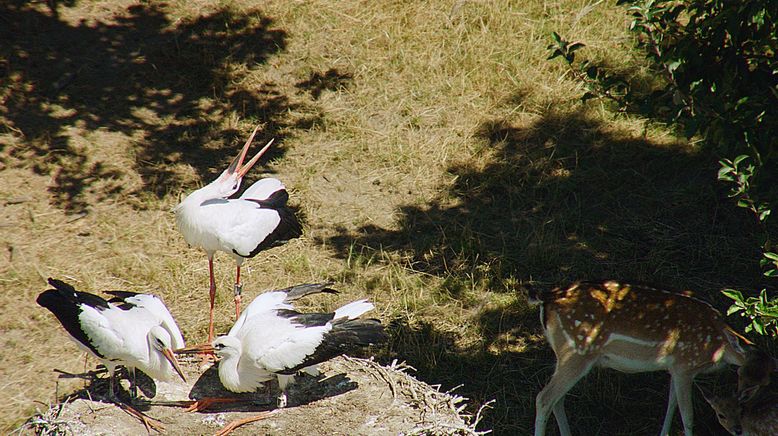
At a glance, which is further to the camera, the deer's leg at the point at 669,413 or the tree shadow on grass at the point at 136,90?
the tree shadow on grass at the point at 136,90

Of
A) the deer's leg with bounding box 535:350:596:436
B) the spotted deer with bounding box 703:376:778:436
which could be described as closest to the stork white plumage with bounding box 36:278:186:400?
the deer's leg with bounding box 535:350:596:436

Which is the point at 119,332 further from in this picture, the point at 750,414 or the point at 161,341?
the point at 750,414

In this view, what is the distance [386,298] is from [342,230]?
0.98m

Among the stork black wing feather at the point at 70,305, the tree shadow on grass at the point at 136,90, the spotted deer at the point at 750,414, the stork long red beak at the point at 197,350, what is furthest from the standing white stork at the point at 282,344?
→ the tree shadow on grass at the point at 136,90

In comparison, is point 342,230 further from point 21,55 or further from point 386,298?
point 21,55

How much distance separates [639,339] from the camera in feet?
15.1

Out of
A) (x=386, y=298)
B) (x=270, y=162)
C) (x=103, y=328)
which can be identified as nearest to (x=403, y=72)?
(x=270, y=162)

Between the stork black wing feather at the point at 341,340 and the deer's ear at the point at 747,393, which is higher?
the deer's ear at the point at 747,393

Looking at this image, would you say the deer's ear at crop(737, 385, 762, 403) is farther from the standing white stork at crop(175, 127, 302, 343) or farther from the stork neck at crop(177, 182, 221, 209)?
the stork neck at crop(177, 182, 221, 209)

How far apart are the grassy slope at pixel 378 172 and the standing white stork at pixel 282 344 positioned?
100 cm

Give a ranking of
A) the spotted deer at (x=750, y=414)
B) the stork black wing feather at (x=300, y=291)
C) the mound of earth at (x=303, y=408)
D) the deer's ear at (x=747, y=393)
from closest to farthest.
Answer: the spotted deer at (x=750, y=414)
the deer's ear at (x=747, y=393)
the mound of earth at (x=303, y=408)
the stork black wing feather at (x=300, y=291)

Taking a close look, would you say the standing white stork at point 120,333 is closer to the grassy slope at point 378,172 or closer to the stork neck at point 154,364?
the stork neck at point 154,364

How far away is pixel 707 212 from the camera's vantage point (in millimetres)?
6695

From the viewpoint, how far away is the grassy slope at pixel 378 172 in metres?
5.88
